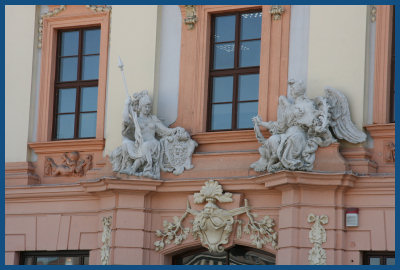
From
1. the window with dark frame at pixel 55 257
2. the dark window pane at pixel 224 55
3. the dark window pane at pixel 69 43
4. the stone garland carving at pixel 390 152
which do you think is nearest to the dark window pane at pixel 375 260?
the stone garland carving at pixel 390 152

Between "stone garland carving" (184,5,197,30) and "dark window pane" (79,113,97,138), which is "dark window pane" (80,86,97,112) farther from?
"stone garland carving" (184,5,197,30)

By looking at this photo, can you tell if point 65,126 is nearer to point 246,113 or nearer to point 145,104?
point 145,104

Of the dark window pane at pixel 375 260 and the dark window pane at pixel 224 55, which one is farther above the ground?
the dark window pane at pixel 224 55

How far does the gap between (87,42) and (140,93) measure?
1.74 meters

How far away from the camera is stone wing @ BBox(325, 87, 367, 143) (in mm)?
17625

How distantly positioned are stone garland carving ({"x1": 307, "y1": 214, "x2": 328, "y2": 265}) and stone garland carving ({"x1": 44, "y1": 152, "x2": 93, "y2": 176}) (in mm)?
3820

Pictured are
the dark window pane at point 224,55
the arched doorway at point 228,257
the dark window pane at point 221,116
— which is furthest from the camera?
the dark window pane at point 224,55

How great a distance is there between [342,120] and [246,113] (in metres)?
1.65

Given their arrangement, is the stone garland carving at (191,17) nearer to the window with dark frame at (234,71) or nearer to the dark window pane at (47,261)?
the window with dark frame at (234,71)

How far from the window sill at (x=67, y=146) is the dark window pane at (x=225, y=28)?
7.76 feet

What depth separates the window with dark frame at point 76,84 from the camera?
1978 cm

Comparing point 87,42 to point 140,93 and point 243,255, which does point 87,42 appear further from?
point 243,255

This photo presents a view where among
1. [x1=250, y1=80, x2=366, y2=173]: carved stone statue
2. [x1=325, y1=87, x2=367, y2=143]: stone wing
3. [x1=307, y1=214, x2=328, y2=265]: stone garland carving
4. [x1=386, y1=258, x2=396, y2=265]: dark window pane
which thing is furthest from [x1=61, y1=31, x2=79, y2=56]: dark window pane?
[x1=386, y1=258, x2=396, y2=265]: dark window pane

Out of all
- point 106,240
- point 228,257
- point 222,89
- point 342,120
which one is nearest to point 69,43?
point 222,89
